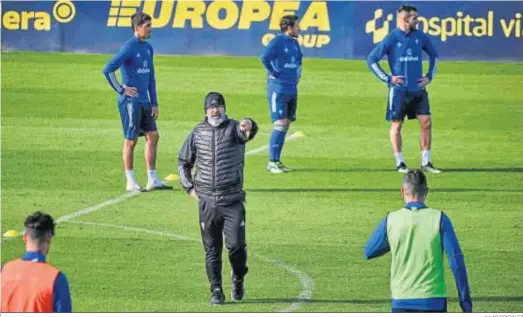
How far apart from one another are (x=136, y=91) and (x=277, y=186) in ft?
7.78

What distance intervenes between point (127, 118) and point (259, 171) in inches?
105

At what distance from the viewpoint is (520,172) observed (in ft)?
69.1

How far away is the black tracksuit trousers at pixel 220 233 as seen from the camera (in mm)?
13125

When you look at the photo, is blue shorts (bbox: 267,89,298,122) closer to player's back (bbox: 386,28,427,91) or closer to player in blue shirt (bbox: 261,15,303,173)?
player in blue shirt (bbox: 261,15,303,173)

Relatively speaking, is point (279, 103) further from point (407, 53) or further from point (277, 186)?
point (407, 53)

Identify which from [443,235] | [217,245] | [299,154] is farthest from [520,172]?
[443,235]

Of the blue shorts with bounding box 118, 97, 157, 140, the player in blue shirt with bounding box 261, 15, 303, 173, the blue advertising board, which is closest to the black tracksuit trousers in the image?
the blue shorts with bounding box 118, 97, 157, 140

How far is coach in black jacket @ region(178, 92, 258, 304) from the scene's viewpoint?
1316 cm

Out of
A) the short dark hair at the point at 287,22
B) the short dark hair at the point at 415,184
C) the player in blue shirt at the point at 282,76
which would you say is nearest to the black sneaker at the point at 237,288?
the short dark hair at the point at 415,184

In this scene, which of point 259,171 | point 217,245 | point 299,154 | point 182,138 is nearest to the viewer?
point 217,245

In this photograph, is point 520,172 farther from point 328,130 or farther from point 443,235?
point 443,235

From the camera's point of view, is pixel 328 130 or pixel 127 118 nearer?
pixel 127 118

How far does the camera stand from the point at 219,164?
13.2 meters

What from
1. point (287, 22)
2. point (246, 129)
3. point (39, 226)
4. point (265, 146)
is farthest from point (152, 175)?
point (39, 226)
